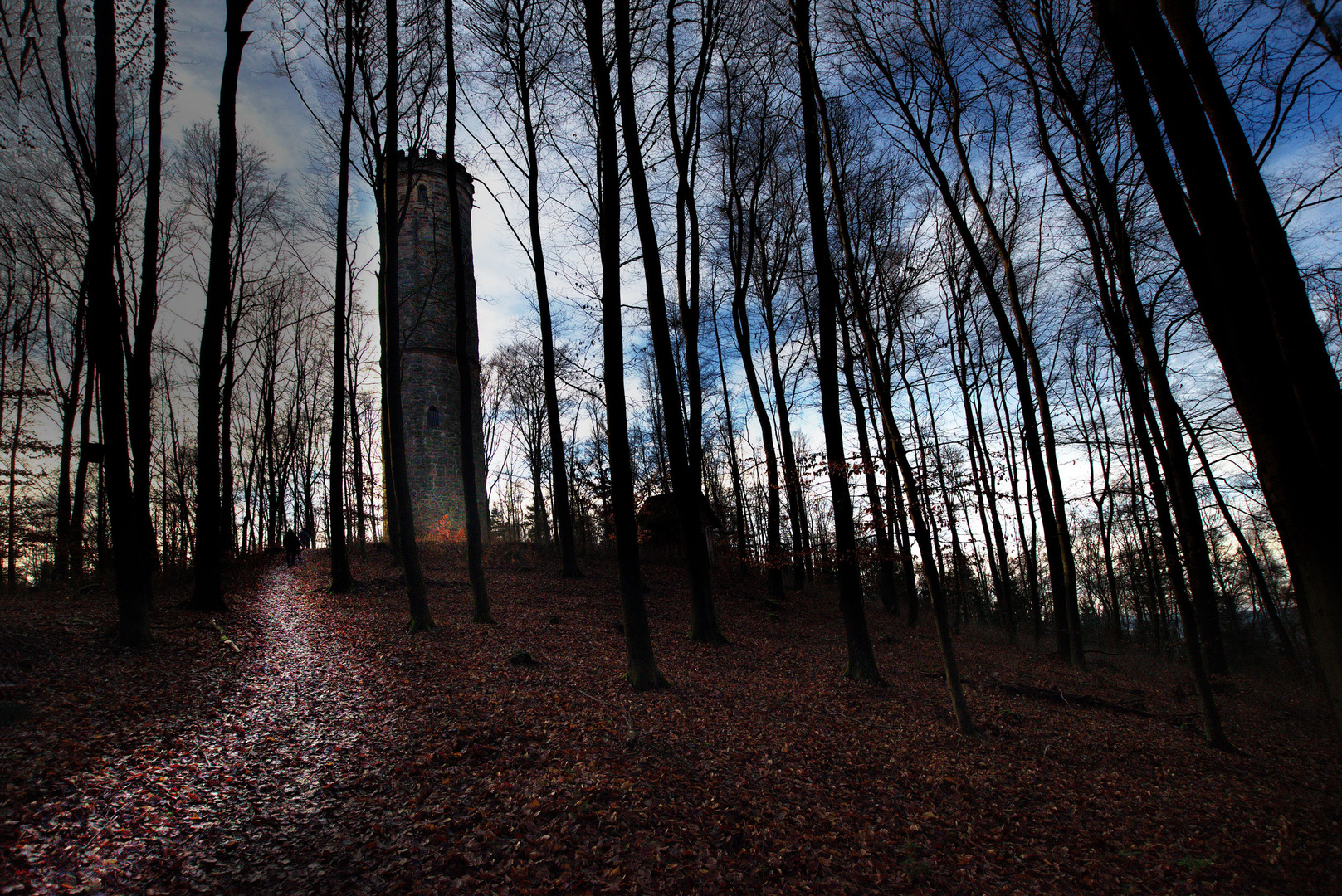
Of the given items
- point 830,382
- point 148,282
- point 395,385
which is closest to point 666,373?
point 830,382

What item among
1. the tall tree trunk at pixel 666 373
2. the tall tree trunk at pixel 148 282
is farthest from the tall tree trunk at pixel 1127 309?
the tall tree trunk at pixel 148 282

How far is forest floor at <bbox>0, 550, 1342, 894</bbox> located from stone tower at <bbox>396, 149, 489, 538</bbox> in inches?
376

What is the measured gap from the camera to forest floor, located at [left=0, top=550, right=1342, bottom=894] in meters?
3.22

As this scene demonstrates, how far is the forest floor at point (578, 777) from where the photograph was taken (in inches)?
127

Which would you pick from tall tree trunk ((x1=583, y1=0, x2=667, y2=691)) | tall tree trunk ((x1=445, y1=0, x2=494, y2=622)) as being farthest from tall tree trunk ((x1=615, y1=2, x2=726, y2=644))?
tall tree trunk ((x1=445, y1=0, x2=494, y2=622))

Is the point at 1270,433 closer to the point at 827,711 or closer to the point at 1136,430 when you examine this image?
the point at 827,711

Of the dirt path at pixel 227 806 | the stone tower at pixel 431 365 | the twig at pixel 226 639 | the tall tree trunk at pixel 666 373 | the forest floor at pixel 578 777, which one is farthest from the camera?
the stone tower at pixel 431 365

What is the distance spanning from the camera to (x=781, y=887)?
10.7ft

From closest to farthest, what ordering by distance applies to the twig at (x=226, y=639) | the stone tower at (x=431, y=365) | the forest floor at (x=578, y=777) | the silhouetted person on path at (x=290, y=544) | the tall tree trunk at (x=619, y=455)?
1. the forest floor at (x=578, y=777)
2. the tall tree trunk at (x=619, y=455)
3. the twig at (x=226, y=639)
4. the silhouetted person on path at (x=290, y=544)
5. the stone tower at (x=431, y=365)

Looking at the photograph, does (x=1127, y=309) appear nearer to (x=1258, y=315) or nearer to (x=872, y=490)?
(x=872, y=490)

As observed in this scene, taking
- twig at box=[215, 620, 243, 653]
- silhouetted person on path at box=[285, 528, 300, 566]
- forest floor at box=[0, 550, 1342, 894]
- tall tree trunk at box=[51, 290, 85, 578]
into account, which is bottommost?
forest floor at box=[0, 550, 1342, 894]

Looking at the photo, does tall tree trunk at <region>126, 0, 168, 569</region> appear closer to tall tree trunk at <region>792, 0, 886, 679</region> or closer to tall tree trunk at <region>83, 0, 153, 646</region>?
tall tree trunk at <region>83, 0, 153, 646</region>

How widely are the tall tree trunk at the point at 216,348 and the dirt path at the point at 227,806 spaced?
379cm

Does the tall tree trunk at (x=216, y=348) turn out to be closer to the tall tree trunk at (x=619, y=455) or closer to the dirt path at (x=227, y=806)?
the dirt path at (x=227, y=806)
